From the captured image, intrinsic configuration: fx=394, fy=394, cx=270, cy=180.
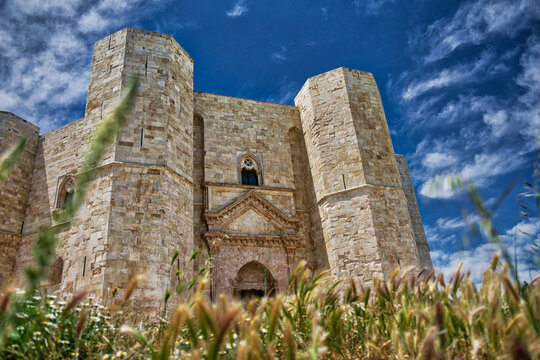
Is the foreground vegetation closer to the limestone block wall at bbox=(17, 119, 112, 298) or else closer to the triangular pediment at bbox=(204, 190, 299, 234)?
the limestone block wall at bbox=(17, 119, 112, 298)

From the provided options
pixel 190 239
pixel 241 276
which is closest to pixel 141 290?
pixel 190 239

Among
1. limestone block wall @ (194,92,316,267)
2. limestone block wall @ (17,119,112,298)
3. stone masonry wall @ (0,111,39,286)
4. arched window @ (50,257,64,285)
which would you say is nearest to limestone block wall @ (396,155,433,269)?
limestone block wall @ (194,92,316,267)

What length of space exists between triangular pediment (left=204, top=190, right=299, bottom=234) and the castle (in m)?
0.03

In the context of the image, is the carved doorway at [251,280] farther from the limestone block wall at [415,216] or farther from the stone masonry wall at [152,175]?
the limestone block wall at [415,216]

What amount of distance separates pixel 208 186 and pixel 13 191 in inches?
259

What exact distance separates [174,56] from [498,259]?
10814mm

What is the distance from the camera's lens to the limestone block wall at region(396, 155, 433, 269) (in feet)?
50.1

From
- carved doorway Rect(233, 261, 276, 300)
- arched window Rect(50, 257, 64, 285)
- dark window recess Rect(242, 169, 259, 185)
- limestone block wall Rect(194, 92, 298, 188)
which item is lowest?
carved doorway Rect(233, 261, 276, 300)

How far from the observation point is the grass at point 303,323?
1515mm

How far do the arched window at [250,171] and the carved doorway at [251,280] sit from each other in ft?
8.58

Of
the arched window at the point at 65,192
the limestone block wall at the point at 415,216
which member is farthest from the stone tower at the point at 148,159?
the limestone block wall at the point at 415,216

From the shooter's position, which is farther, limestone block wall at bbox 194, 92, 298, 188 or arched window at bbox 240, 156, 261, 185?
arched window at bbox 240, 156, 261, 185

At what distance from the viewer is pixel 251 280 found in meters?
11.3

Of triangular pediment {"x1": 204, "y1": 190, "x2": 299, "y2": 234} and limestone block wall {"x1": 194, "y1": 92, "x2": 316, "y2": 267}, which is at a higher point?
limestone block wall {"x1": 194, "y1": 92, "x2": 316, "y2": 267}
